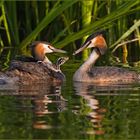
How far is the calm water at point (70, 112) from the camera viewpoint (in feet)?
22.3

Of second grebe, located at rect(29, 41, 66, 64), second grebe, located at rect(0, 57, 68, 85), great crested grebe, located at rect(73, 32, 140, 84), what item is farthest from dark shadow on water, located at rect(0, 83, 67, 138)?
second grebe, located at rect(29, 41, 66, 64)

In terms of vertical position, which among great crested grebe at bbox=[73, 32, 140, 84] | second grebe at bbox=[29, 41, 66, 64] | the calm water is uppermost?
second grebe at bbox=[29, 41, 66, 64]

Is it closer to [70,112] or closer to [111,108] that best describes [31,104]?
[70,112]

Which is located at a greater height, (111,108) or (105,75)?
(105,75)

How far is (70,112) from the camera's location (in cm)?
791

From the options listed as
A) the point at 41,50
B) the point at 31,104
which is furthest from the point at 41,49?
the point at 31,104

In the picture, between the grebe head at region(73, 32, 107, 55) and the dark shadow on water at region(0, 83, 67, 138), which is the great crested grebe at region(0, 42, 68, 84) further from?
the grebe head at region(73, 32, 107, 55)

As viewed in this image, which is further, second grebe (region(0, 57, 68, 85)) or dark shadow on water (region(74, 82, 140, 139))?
second grebe (region(0, 57, 68, 85))

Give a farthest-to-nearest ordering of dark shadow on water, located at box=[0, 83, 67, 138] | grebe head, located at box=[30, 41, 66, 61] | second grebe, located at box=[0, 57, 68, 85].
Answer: grebe head, located at box=[30, 41, 66, 61] < second grebe, located at box=[0, 57, 68, 85] < dark shadow on water, located at box=[0, 83, 67, 138]

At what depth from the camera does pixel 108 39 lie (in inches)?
625

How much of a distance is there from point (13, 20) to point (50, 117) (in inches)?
318

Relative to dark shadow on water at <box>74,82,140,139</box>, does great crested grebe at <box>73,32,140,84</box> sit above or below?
above

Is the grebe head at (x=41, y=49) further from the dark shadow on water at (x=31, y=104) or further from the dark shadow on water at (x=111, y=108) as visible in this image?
the dark shadow on water at (x=31, y=104)

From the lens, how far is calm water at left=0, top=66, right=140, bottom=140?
22.3 ft
